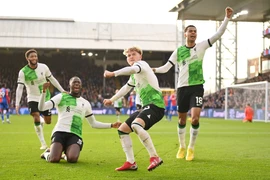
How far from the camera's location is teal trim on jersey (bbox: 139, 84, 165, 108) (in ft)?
23.3

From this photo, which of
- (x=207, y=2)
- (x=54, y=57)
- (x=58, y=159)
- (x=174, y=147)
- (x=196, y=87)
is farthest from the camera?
(x=54, y=57)

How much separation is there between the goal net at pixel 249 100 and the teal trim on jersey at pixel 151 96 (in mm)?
24064

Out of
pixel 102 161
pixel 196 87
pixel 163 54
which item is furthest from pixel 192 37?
pixel 163 54

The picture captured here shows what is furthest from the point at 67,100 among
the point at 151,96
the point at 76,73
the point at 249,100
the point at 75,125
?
the point at 76,73

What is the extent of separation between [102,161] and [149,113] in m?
1.78

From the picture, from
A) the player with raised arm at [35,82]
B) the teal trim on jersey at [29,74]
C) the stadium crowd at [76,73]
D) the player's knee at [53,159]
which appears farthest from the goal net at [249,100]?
the player's knee at [53,159]

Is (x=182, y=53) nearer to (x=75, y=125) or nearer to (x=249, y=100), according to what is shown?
(x=75, y=125)

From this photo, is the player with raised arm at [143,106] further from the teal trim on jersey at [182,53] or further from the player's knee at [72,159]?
the teal trim on jersey at [182,53]

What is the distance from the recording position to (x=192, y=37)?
852 cm

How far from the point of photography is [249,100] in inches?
1335

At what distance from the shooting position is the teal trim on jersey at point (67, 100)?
27.8 ft

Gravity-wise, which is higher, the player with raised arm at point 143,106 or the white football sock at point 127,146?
the player with raised arm at point 143,106

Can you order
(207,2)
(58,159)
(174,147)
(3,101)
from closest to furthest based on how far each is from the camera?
1. (58,159)
2. (174,147)
3. (3,101)
4. (207,2)

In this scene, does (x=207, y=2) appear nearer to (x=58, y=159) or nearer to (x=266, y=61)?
(x=266, y=61)
